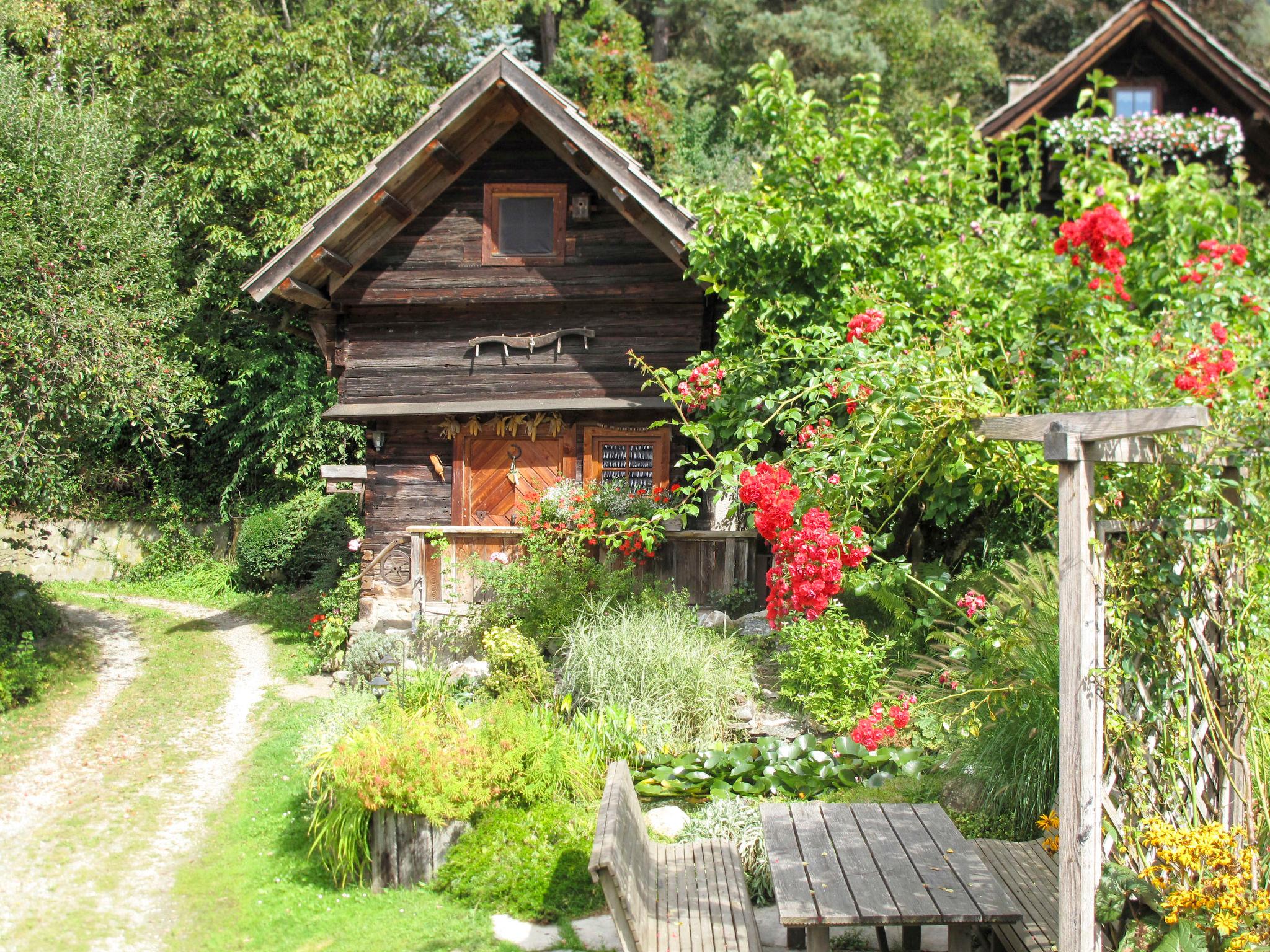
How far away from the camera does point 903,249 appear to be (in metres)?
9.48

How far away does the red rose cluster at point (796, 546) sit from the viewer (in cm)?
606

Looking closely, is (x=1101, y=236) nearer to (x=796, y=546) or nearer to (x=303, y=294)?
(x=796, y=546)

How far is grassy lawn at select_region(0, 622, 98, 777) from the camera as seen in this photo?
361 inches

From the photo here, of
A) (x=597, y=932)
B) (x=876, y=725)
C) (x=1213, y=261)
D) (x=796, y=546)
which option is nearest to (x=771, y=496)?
(x=796, y=546)

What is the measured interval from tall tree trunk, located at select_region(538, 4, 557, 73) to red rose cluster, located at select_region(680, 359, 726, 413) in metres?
17.7

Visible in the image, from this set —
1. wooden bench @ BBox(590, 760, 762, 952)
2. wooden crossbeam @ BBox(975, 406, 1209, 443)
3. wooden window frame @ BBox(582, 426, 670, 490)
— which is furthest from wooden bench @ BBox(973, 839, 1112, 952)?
wooden window frame @ BBox(582, 426, 670, 490)

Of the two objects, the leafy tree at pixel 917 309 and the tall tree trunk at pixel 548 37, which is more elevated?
the tall tree trunk at pixel 548 37

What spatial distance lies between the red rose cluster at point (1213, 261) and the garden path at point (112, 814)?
8240 mm

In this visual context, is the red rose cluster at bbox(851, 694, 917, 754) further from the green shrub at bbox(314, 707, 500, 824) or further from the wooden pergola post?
the green shrub at bbox(314, 707, 500, 824)

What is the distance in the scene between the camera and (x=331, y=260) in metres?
11.5

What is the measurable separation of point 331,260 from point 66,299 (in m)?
2.63

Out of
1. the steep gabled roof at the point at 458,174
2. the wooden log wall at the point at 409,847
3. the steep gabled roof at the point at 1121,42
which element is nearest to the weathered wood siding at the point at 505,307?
the steep gabled roof at the point at 458,174

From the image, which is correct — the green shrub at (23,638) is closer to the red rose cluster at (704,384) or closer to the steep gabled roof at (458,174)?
the steep gabled roof at (458,174)

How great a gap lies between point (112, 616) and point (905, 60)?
2059 cm
